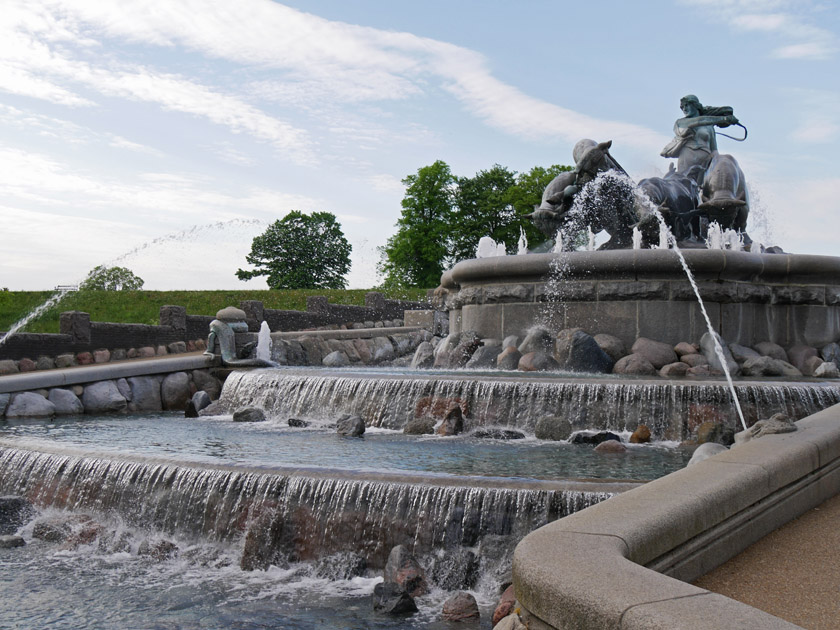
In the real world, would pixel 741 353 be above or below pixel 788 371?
above

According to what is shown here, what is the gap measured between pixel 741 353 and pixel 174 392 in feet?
33.3

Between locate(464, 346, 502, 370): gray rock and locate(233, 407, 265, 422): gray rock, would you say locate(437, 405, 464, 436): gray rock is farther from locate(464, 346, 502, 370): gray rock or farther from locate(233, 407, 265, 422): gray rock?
locate(464, 346, 502, 370): gray rock

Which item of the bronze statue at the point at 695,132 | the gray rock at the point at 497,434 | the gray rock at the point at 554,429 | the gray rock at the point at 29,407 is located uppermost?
the bronze statue at the point at 695,132

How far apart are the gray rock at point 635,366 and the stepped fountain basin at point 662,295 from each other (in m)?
1.09

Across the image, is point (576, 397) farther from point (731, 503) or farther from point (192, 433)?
point (731, 503)

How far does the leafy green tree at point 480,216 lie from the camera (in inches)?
2217

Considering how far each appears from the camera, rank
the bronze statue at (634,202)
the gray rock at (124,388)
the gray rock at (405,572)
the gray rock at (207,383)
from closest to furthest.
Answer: the gray rock at (405,572)
the gray rock at (124,388)
the gray rock at (207,383)
the bronze statue at (634,202)

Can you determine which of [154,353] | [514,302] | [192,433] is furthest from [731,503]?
[154,353]

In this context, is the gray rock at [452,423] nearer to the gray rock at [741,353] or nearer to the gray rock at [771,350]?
the gray rock at [741,353]

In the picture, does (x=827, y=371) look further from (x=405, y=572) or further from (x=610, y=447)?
(x=405, y=572)

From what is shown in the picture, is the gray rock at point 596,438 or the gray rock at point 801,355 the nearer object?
the gray rock at point 596,438

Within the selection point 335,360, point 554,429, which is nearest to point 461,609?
point 554,429

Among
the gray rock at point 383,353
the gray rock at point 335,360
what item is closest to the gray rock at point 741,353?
the gray rock at point 335,360

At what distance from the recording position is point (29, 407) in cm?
1409
